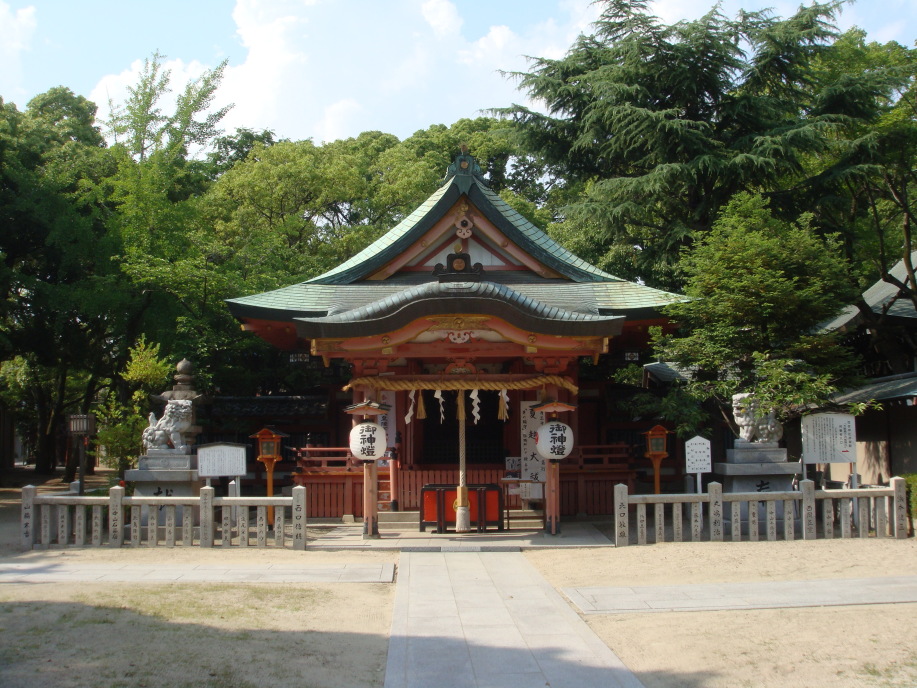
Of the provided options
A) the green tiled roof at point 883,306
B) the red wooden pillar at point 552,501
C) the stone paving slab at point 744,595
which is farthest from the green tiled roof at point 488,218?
the stone paving slab at point 744,595

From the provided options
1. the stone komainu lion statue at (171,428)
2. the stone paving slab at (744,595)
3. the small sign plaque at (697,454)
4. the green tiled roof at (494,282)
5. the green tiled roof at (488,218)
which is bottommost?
the stone paving slab at (744,595)

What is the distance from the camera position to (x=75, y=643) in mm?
7012

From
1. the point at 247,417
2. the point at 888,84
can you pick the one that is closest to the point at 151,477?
the point at 247,417

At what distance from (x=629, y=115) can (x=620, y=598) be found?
54.8ft

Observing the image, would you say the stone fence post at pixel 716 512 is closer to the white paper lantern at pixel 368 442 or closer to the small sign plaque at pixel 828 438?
the small sign plaque at pixel 828 438

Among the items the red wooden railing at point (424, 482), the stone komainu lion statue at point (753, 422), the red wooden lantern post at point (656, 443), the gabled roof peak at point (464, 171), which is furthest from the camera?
the gabled roof peak at point (464, 171)

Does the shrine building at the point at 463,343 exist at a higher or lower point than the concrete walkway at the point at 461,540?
higher

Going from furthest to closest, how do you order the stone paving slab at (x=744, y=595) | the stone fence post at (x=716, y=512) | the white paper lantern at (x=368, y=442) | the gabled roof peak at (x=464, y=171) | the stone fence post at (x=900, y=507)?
the gabled roof peak at (x=464, y=171) → the white paper lantern at (x=368, y=442) → the stone fence post at (x=716, y=512) → the stone fence post at (x=900, y=507) → the stone paving slab at (x=744, y=595)

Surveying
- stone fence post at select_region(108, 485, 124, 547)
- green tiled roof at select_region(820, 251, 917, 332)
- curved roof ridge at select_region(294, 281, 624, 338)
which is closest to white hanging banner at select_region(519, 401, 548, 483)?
curved roof ridge at select_region(294, 281, 624, 338)

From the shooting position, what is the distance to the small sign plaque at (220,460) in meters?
13.4

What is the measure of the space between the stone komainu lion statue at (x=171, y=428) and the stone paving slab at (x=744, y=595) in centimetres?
831

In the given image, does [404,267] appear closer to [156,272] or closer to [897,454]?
[156,272]

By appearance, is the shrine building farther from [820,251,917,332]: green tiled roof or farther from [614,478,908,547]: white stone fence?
[820,251,917,332]: green tiled roof

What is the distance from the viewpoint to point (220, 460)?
530 inches
